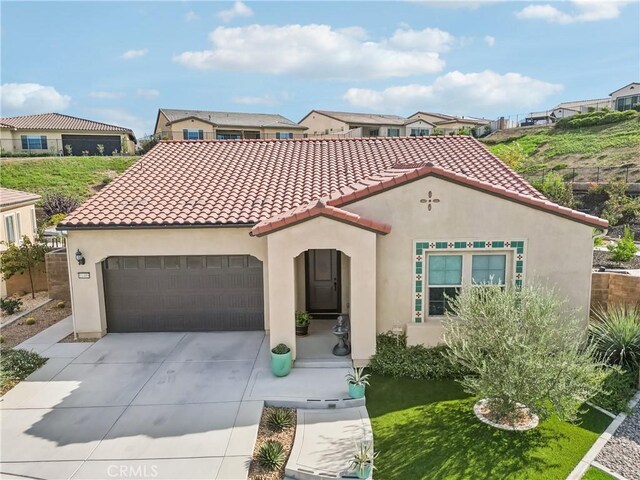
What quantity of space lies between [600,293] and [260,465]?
11687 mm

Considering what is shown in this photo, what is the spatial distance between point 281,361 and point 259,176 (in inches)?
299

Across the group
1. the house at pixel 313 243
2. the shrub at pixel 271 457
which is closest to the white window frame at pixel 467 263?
the house at pixel 313 243

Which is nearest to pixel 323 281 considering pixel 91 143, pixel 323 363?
pixel 323 363

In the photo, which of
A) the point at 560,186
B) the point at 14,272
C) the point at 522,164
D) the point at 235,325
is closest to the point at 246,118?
the point at 522,164

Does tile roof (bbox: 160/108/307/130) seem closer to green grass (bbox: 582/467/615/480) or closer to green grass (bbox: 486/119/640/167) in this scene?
green grass (bbox: 486/119/640/167)

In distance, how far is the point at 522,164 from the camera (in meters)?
45.9

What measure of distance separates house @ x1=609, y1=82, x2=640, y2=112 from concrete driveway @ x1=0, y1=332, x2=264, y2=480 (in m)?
77.3

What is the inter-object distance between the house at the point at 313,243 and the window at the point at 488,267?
0.13ft

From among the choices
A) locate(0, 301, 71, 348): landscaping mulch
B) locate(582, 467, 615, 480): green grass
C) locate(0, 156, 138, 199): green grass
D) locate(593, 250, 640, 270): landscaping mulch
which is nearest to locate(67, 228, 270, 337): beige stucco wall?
locate(0, 301, 71, 348): landscaping mulch

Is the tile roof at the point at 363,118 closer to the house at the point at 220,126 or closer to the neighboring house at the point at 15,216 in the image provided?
the house at the point at 220,126

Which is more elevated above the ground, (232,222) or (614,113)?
(614,113)

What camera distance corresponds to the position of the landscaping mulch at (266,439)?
806cm

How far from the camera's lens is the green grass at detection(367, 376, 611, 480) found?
26.5ft

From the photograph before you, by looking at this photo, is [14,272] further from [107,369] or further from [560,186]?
[560,186]
